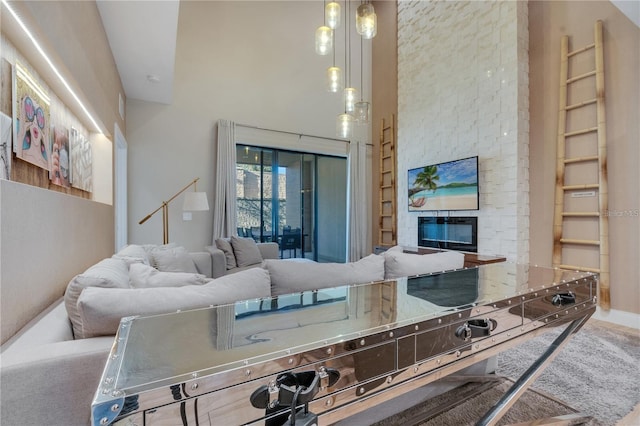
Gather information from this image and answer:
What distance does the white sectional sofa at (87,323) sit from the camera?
0.86 m

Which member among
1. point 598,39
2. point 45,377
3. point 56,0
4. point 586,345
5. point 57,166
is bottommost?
point 586,345

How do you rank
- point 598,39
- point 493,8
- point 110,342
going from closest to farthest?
point 110,342
point 598,39
point 493,8

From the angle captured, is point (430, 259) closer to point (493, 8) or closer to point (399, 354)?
point (399, 354)

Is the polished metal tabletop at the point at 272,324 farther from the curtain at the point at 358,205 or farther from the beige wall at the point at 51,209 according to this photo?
the curtain at the point at 358,205

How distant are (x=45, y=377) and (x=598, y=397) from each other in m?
2.74

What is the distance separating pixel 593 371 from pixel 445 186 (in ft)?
9.88

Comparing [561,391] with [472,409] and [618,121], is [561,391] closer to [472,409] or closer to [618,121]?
[472,409]

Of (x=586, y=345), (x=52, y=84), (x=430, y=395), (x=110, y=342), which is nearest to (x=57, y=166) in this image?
(x=52, y=84)

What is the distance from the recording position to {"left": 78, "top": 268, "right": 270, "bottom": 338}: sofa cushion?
3.25ft

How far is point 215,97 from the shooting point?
5.25 metres

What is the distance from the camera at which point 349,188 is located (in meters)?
6.48

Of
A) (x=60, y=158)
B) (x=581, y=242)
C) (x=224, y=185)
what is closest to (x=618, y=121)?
(x=581, y=242)

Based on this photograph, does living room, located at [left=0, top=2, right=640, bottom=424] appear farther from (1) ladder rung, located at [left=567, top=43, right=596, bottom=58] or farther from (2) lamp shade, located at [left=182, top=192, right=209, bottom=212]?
(2) lamp shade, located at [left=182, top=192, right=209, bottom=212]

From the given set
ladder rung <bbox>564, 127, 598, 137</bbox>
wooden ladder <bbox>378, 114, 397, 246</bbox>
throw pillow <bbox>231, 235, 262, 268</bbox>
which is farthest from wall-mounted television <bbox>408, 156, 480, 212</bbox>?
throw pillow <bbox>231, 235, 262, 268</bbox>
